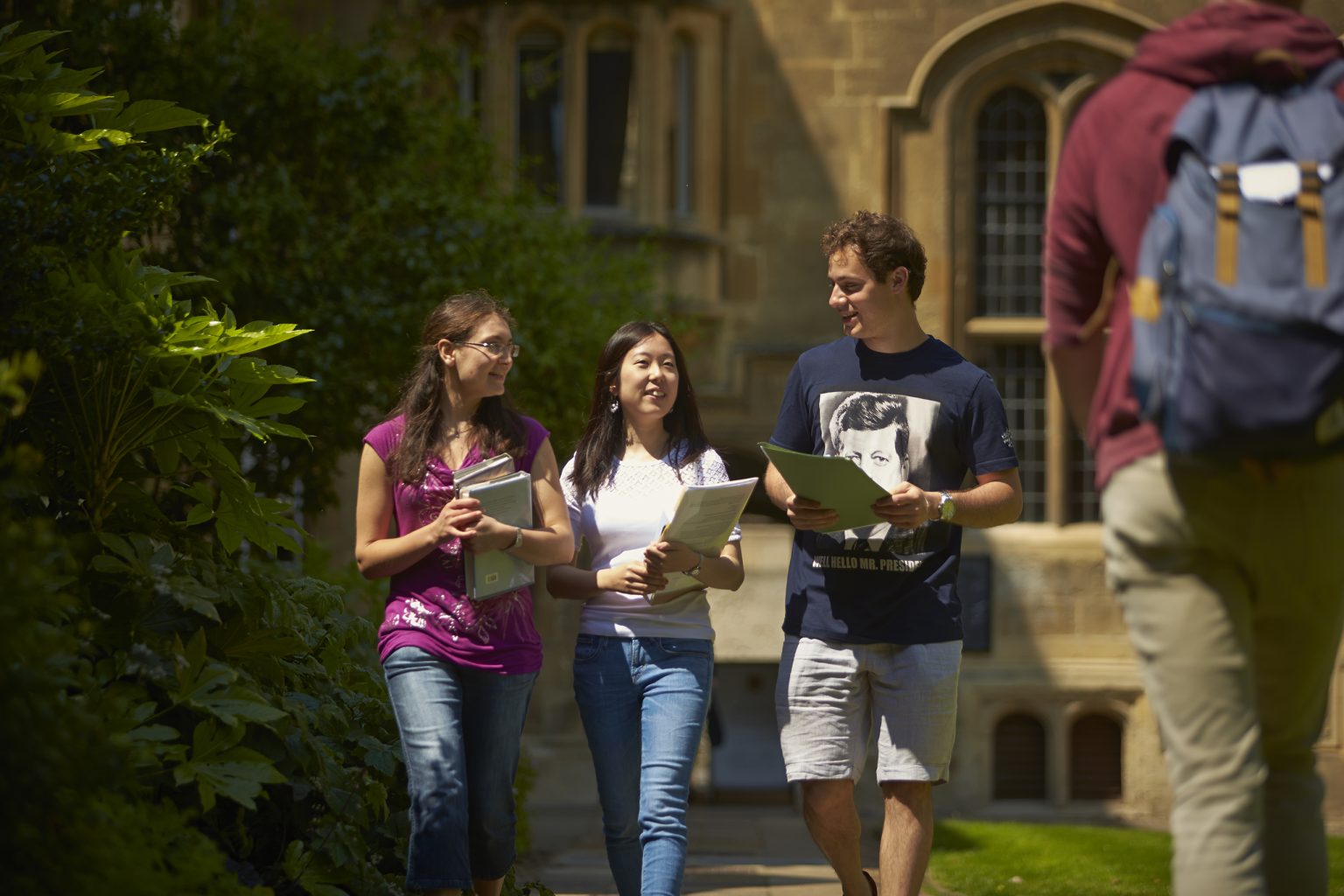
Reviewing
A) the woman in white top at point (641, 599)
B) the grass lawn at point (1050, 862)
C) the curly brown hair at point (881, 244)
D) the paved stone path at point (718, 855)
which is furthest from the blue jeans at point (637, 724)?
the grass lawn at point (1050, 862)

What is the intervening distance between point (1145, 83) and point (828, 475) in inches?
61.3

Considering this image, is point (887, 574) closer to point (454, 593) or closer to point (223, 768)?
point (454, 593)

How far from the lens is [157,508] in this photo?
473 centimetres

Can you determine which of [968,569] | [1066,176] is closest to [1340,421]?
[1066,176]

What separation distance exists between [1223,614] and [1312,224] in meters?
0.65

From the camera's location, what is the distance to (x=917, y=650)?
481 cm

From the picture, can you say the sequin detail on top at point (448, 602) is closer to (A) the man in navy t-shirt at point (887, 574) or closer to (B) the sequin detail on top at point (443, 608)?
(B) the sequin detail on top at point (443, 608)

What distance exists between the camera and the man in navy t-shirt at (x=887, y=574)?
4.80 metres

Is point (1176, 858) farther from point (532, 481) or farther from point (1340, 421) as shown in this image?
point (532, 481)

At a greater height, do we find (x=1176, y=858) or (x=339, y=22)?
(x=339, y=22)

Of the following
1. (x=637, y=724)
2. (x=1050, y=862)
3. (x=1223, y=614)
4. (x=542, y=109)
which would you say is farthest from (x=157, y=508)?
(x=542, y=109)

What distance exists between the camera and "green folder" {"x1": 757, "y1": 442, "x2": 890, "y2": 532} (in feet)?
14.4

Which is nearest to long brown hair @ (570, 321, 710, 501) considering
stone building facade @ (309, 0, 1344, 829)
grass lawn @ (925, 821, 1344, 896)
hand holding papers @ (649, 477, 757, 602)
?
hand holding papers @ (649, 477, 757, 602)

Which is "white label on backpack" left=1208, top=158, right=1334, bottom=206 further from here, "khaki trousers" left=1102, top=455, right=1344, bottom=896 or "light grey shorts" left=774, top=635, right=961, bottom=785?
"light grey shorts" left=774, top=635, right=961, bottom=785
